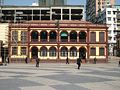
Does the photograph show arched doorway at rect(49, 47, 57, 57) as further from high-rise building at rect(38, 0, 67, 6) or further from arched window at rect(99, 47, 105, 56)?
Result: high-rise building at rect(38, 0, 67, 6)

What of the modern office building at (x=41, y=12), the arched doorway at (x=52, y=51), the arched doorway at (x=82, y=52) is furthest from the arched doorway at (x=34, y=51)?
the modern office building at (x=41, y=12)

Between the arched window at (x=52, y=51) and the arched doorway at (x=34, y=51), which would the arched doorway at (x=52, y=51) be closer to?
the arched window at (x=52, y=51)

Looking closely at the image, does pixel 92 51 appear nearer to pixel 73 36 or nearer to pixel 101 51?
pixel 101 51

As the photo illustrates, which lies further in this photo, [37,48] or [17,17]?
[17,17]

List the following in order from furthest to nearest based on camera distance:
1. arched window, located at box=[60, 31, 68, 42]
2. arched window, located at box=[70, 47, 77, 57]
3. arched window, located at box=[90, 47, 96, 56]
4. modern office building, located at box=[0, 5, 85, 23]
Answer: modern office building, located at box=[0, 5, 85, 23]
arched window, located at box=[70, 47, 77, 57]
arched window, located at box=[90, 47, 96, 56]
arched window, located at box=[60, 31, 68, 42]

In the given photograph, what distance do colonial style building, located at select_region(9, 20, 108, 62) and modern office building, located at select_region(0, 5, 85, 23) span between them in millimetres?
40515

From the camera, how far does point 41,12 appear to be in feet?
389

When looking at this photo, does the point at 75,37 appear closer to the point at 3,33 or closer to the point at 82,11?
the point at 3,33

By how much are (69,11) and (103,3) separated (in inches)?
3190

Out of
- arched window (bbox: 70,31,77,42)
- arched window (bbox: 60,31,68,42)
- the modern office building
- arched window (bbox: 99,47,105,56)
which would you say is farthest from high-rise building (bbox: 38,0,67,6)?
arched window (bbox: 99,47,105,56)

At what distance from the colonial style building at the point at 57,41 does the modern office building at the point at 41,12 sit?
133 ft

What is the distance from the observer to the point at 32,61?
243 feet

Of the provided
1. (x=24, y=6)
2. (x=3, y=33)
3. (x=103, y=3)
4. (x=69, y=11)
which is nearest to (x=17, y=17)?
(x=24, y=6)

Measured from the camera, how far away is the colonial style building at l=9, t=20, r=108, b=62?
74938mm
